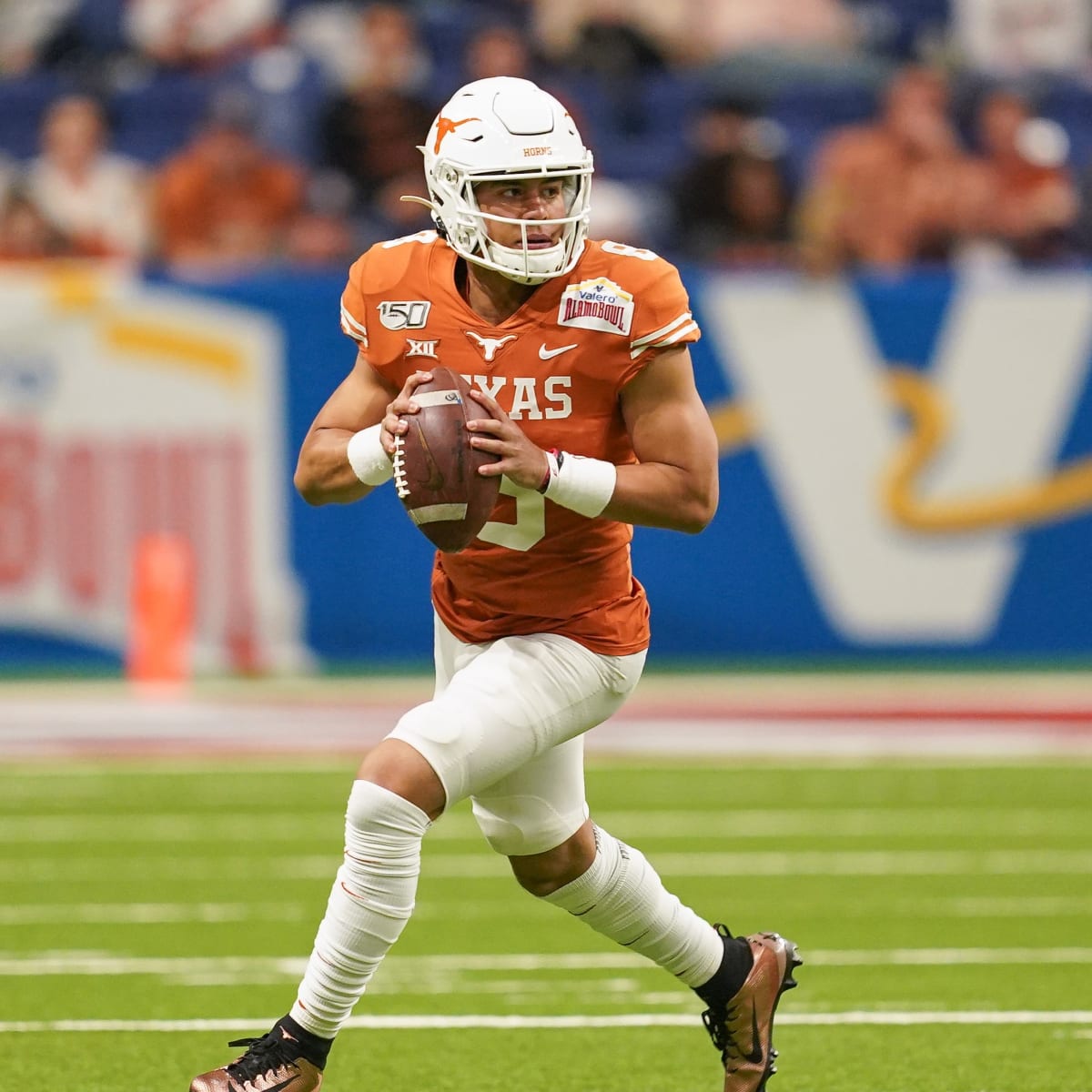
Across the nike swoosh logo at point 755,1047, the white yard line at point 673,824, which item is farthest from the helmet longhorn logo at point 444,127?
the white yard line at point 673,824

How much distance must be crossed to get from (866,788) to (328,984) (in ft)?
14.1

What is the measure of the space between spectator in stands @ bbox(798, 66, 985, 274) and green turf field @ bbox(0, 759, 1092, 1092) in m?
3.58

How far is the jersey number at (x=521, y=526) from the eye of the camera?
3711mm

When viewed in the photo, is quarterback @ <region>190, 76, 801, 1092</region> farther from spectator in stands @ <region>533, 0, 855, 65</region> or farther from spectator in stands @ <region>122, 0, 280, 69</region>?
spectator in stands @ <region>122, 0, 280, 69</region>

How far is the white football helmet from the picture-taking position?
3680 millimetres

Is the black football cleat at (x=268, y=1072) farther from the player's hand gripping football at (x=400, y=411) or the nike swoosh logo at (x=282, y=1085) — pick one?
the player's hand gripping football at (x=400, y=411)

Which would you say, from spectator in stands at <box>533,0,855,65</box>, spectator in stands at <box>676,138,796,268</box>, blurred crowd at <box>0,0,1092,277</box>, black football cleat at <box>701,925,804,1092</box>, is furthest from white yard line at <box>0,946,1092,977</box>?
spectator in stands at <box>533,0,855,65</box>

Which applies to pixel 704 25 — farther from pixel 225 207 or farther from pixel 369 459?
pixel 369 459

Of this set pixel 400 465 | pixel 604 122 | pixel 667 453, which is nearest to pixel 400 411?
pixel 400 465

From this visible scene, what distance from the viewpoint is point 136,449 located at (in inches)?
400

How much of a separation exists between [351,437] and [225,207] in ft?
24.7

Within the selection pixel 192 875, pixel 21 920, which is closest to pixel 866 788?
pixel 192 875

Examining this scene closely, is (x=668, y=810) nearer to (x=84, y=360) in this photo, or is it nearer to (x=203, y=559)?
(x=203, y=559)

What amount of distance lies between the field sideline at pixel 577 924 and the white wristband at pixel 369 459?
113 centimetres
